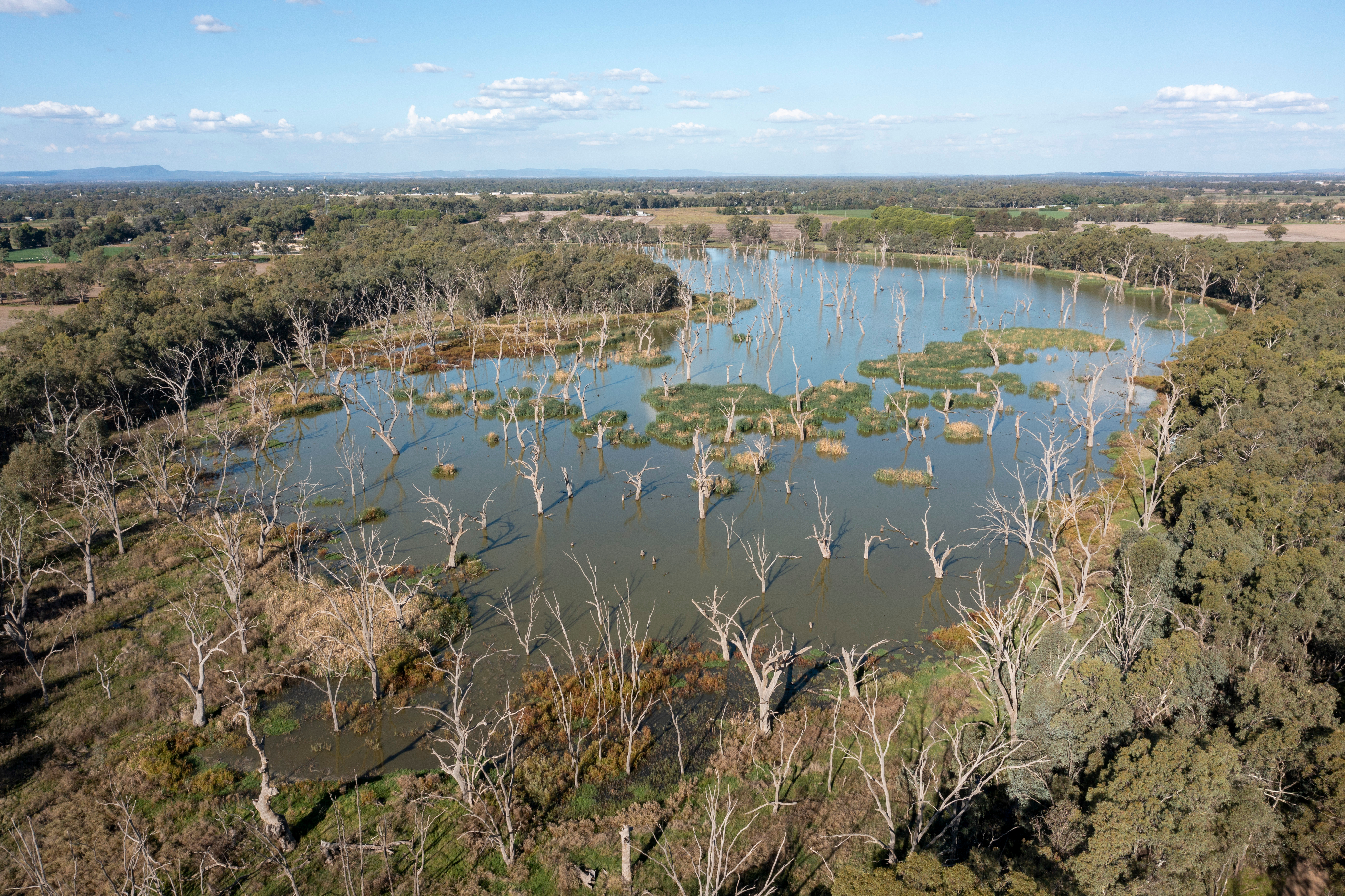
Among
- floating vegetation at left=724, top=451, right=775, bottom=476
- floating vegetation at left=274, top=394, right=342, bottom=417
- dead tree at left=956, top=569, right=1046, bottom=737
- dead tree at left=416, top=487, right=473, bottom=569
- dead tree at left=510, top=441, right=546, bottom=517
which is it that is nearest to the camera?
dead tree at left=956, top=569, right=1046, bottom=737

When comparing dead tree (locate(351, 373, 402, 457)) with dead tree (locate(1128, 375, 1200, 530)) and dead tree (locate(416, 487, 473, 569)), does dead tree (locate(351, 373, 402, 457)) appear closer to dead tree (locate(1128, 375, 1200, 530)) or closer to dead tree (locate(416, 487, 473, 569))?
dead tree (locate(416, 487, 473, 569))

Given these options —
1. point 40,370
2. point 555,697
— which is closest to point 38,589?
point 40,370

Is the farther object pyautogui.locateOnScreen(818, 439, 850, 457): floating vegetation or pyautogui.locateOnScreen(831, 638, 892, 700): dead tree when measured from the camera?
pyautogui.locateOnScreen(818, 439, 850, 457): floating vegetation

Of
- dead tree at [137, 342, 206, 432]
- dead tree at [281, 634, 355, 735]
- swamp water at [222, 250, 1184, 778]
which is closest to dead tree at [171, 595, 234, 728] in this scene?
swamp water at [222, 250, 1184, 778]

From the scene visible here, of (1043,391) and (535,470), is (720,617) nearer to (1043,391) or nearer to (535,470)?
(535,470)

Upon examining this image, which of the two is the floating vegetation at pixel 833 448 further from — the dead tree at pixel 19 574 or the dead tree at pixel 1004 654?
the dead tree at pixel 19 574

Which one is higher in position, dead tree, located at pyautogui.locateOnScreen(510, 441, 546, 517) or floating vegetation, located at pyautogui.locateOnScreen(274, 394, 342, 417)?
floating vegetation, located at pyautogui.locateOnScreen(274, 394, 342, 417)

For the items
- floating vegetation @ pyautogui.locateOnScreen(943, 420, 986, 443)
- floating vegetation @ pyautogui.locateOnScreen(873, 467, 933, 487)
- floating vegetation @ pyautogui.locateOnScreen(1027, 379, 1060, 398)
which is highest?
floating vegetation @ pyautogui.locateOnScreen(1027, 379, 1060, 398)
